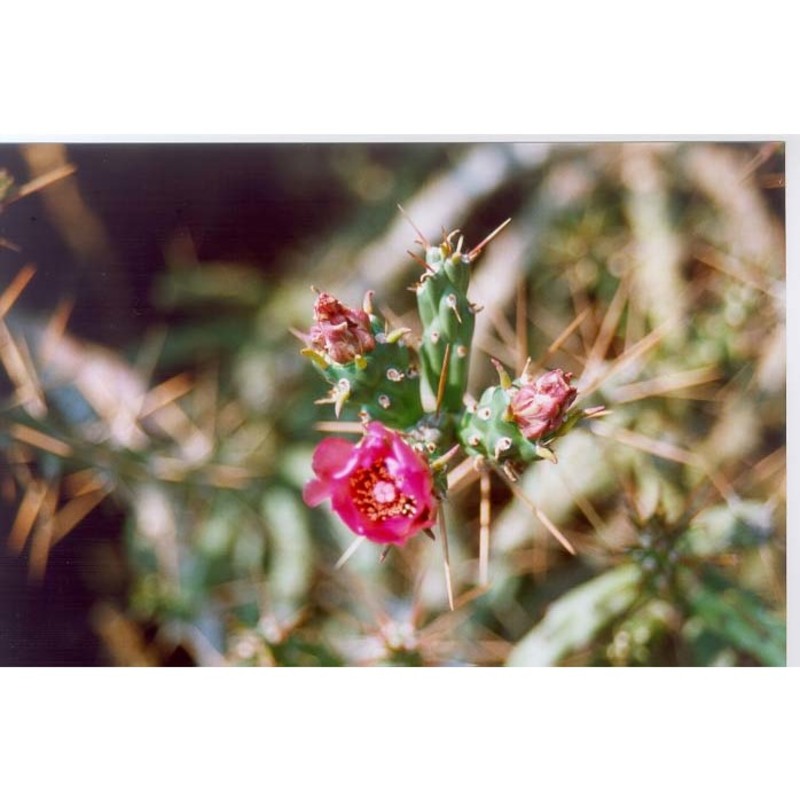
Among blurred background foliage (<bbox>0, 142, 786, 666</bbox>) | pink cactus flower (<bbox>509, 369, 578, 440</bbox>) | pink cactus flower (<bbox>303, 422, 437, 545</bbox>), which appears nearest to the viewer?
pink cactus flower (<bbox>509, 369, 578, 440</bbox>)

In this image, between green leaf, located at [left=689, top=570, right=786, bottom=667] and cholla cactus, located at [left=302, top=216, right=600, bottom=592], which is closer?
cholla cactus, located at [left=302, top=216, right=600, bottom=592]

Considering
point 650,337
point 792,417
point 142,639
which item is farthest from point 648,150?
point 142,639

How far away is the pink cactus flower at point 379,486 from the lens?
5.76 feet

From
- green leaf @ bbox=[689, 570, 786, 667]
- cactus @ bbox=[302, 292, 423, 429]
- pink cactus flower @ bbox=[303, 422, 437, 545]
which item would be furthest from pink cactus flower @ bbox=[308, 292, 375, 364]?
green leaf @ bbox=[689, 570, 786, 667]

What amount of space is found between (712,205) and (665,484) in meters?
0.63

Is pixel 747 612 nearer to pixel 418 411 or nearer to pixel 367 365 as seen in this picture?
pixel 418 411

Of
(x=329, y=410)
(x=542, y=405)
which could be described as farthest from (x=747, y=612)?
(x=329, y=410)

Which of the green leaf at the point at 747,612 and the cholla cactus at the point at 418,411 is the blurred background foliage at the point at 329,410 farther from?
the cholla cactus at the point at 418,411

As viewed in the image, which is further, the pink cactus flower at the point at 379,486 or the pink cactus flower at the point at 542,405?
the pink cactus flower at the point at 379,486

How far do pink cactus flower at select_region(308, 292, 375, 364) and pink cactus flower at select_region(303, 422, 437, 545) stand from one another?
169mm

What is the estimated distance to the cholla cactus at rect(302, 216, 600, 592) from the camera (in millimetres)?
1666

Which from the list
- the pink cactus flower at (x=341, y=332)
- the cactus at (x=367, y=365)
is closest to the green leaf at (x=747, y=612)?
the cactus at (x=367, y=365)

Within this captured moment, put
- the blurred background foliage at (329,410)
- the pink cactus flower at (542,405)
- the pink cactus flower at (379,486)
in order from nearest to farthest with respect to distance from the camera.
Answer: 1. the pink cactus flower at (542,405)
2. the pink cactus flower at (379,486)
3. the blurred background foliage at (329,410)

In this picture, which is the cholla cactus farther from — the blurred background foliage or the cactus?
the blurred background foliage
